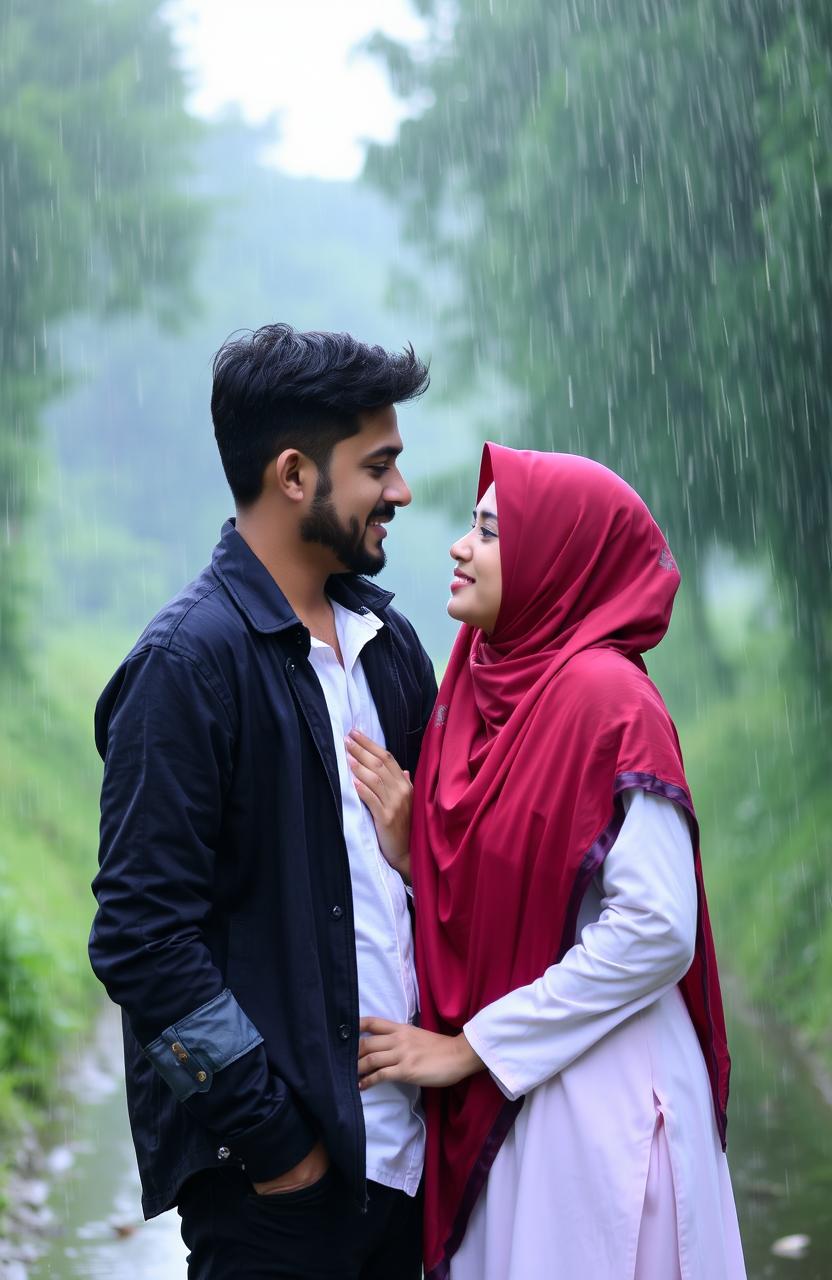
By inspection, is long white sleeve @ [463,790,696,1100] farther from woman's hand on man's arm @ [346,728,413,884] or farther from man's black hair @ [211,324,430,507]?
man's black hair @ [211,324,430,507]

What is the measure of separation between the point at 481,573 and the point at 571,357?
20.8 feet

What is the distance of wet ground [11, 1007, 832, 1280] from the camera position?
4.30 m

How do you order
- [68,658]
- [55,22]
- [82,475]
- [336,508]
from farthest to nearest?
[82,475] → [68,658] → [55,22] → [336,508]

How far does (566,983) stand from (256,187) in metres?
43.8

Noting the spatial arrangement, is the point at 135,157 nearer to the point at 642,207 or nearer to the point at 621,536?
the point at 642,207

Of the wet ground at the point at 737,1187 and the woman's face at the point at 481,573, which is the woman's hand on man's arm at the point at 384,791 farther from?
the wet ground at the point at 737,1187

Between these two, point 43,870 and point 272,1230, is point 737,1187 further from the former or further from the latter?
point 43,870

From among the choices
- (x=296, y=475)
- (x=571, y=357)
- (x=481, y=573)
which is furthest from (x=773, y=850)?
(x=296, y=475)

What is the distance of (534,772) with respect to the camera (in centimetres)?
230

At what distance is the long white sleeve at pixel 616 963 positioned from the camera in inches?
85.5

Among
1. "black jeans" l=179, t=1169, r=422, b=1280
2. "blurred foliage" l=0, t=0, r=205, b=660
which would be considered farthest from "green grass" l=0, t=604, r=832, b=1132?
"black jeans" l=179, t=1169, r=422, b=1280

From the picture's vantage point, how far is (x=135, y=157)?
12867 millimetres

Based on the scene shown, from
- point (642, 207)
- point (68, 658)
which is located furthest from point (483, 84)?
point (68, 658)

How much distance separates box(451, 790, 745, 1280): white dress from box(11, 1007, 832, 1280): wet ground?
216 cm
